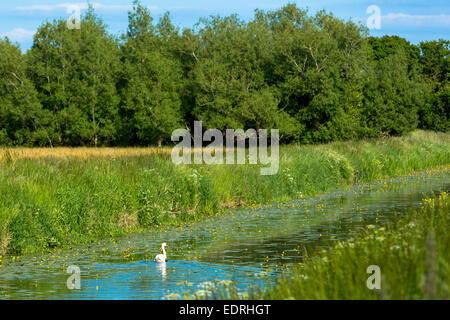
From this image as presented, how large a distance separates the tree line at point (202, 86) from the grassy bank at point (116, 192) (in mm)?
32510

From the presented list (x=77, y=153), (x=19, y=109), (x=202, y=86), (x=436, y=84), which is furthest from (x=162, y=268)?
(x=436, y=84)

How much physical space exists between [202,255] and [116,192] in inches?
188

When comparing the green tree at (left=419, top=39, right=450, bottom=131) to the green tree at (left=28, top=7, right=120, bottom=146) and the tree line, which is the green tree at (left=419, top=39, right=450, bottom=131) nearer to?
the tree line

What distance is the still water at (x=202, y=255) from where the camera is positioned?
11477 mm

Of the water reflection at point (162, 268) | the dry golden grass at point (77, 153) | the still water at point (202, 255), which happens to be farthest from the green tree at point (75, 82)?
the water reflection at point (162, 268)

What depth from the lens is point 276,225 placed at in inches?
755

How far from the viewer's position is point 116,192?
1817 cm

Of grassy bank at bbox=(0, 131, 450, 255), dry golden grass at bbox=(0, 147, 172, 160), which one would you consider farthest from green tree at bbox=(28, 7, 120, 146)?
grassy bank at bbox=(0, 131, 450, 255)

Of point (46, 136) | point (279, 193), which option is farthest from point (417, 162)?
point (46, 136)

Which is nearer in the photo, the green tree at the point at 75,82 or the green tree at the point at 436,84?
the green tree at the point at 75,82

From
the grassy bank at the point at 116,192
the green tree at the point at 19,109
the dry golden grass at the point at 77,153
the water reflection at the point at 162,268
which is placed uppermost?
the green tree at the point at 19,109

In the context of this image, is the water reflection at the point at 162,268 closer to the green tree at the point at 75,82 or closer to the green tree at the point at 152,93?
the green tree at the point at 152,93
